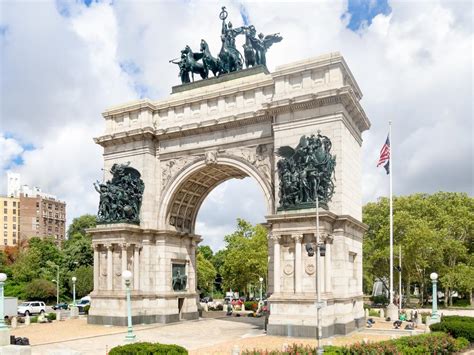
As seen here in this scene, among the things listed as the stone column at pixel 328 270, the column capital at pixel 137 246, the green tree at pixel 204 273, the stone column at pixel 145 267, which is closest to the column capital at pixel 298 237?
the stone column at pixel 328 270

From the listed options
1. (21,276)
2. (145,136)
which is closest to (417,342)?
(145,136)

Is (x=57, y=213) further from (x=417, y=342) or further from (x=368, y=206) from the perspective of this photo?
(x=417, y=342)

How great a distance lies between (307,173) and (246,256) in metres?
34.1

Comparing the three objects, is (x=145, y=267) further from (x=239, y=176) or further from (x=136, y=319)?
(x=239, y=176)

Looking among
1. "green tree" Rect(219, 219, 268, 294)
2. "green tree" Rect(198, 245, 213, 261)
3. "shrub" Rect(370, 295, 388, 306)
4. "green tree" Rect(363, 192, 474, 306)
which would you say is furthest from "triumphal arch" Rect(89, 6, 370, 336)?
"green tree" Rect(198, 245, 213, 261)

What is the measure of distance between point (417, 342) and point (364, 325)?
497 inches

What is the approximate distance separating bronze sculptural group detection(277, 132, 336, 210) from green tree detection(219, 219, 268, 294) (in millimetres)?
30688

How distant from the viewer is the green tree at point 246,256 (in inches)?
2397

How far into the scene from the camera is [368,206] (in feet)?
210

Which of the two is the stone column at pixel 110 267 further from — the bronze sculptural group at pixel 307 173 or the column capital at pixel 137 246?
the bronze sculptural group at pixel 307 173

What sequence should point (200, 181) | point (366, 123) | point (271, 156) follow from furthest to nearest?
point (200, 181), point (366, 123), point (271, 156)

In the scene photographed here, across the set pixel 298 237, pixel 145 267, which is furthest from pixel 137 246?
pixel 298 237

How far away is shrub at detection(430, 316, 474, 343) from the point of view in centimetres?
2402

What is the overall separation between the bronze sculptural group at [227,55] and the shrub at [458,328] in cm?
1931
